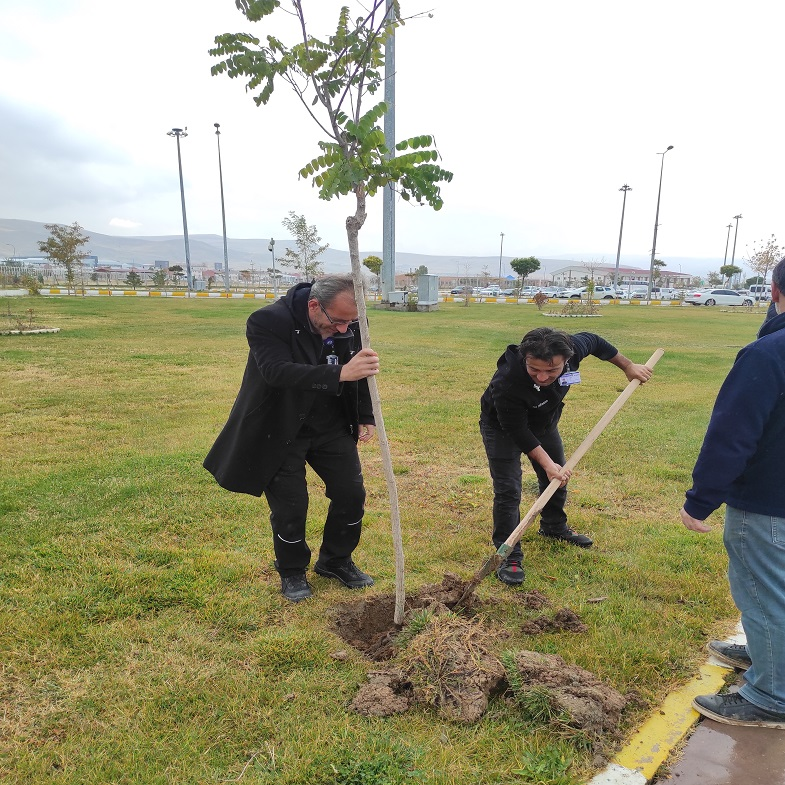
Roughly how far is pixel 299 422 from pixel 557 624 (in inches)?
67.6

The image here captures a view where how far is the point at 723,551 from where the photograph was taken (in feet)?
13.1

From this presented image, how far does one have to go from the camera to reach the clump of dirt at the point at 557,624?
3.07m

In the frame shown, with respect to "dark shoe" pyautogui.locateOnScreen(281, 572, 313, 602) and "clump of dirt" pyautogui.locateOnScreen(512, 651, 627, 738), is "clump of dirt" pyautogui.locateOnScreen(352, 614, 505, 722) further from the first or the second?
"dark shoe" pyautogui.locateOnScreen(281, 572, 313, 602)

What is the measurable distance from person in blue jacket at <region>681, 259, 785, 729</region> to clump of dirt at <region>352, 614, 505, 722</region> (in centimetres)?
95

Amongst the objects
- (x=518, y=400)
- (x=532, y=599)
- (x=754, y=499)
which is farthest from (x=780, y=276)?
(x=532, y=599)

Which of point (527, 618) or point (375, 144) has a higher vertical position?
point (375, 144)

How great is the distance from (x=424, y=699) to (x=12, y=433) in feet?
18.9

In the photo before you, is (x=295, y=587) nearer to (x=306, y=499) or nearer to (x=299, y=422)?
(x=306, y=499)

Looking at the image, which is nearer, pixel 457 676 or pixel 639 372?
pixel 457 676

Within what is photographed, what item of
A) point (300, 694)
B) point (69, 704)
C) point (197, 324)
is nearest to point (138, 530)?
point (69, 704)

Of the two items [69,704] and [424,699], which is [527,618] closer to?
[424,699]

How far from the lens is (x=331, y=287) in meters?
2.93

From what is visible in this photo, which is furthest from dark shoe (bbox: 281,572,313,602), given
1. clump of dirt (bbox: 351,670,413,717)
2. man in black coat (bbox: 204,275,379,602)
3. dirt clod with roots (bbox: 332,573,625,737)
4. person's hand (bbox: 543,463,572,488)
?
person's hand (bbox: 543,463,572,488)

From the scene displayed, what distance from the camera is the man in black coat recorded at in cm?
295
